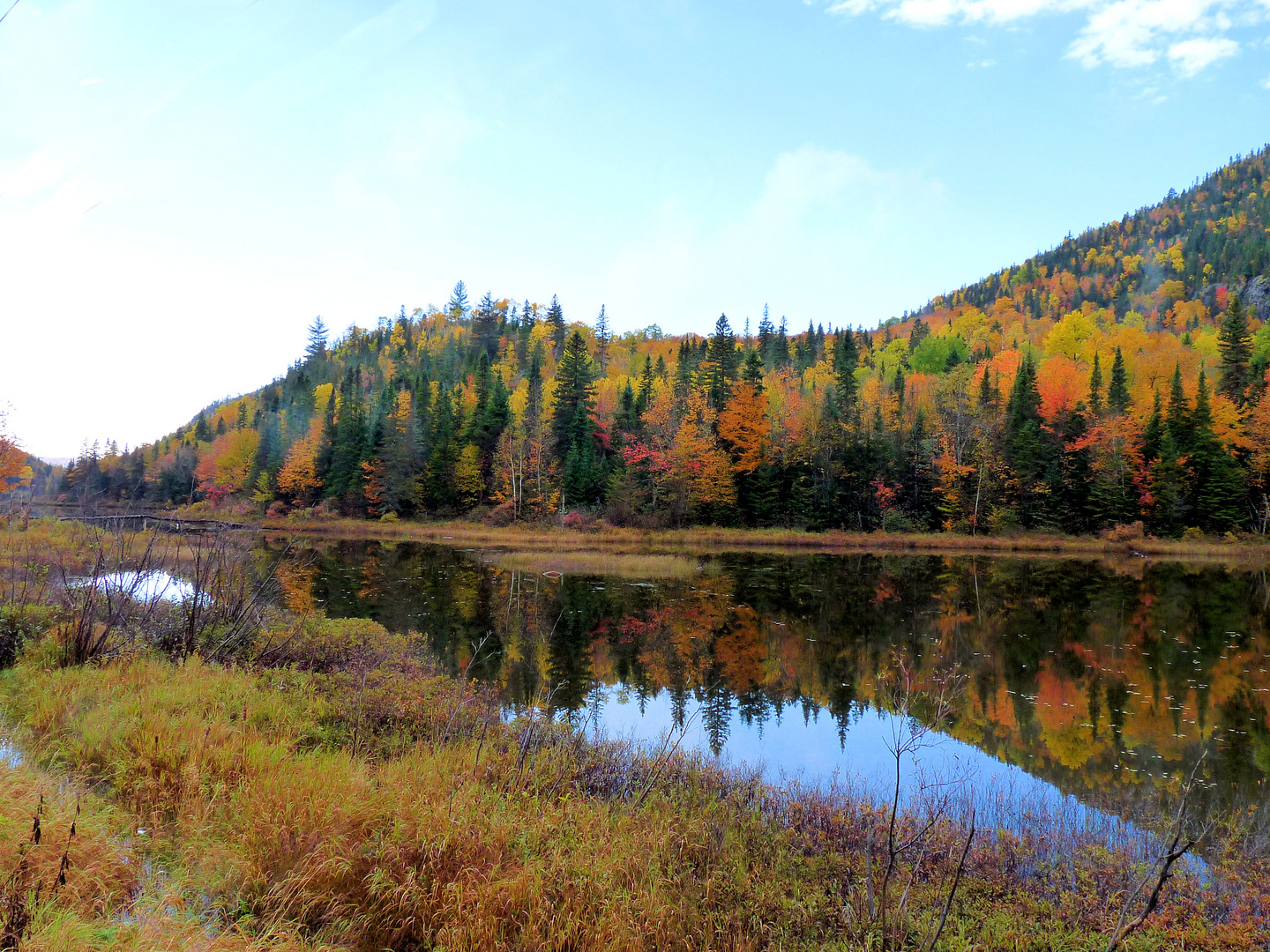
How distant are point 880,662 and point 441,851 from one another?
13.5m

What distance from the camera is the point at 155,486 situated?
71812 mm

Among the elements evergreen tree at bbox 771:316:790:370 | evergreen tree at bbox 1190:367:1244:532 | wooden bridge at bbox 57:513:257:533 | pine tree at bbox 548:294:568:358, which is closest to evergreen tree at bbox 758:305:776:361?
evergreen tree at bbox 771:316:790:370

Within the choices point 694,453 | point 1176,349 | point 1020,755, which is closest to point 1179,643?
point 1020,755

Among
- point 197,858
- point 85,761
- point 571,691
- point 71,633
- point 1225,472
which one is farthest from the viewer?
point 1225,472

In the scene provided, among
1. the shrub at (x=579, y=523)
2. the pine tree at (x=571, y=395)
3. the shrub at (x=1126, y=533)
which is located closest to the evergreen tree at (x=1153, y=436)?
the shrub at (x=1126, y=533)

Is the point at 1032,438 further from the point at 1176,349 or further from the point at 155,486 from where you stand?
the point at 155,486

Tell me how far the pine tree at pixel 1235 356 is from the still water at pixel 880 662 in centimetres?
3587

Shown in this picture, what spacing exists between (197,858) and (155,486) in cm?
8316

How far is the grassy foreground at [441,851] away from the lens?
427 cm

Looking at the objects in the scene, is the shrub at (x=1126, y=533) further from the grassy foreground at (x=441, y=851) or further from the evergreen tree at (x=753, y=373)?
the grassy foreground at (x=441, y=851)

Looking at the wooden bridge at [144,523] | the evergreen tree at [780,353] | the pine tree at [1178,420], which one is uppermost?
the evergreen tree at [780,353]

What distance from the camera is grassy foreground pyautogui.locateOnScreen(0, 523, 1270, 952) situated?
4.27 metres

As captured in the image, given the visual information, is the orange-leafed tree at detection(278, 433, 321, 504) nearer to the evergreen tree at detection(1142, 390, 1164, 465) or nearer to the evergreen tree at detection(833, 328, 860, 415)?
the evergreen tree at detection(833, 328, 860, 415)

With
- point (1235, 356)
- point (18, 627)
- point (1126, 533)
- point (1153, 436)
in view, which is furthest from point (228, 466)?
point (1235, 356)
